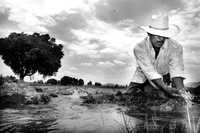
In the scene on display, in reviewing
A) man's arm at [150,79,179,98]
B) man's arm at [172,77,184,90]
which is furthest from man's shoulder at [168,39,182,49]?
man's arm at [150,79,179,98]

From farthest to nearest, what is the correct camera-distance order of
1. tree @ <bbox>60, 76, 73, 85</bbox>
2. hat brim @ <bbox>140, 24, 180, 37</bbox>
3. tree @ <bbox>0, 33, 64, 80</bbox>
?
tree @ <bbox>0, 33, 64, 80</bbox> < tree @ <bbox>60, 76, 73, 85</bbox> < hat brim @ <bbox>140, 24, 180, 37</bbox>

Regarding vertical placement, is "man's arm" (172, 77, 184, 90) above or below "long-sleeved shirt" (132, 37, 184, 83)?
below

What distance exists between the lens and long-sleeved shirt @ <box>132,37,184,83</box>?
5.80 metres

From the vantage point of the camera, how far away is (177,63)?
593cm

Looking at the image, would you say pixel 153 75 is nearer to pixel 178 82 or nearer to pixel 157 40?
pixel 178 82

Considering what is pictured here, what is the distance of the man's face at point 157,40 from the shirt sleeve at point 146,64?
12.6 inches

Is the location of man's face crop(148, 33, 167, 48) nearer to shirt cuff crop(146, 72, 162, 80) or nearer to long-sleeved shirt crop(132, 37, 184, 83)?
long-sleeved shirt crop(132, 37, 184, 83)

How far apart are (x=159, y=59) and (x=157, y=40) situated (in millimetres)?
566

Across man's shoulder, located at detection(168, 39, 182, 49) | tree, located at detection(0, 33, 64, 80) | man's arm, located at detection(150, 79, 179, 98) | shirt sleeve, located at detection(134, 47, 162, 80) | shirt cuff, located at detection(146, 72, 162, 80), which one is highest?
tree, located at detection(0, 33, 64, 80)

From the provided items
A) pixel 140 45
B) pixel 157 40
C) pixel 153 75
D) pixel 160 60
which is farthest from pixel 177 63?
pixel 140 45

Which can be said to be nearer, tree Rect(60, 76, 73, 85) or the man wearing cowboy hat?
the man wearing cowboy hat

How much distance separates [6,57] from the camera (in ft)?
99.3

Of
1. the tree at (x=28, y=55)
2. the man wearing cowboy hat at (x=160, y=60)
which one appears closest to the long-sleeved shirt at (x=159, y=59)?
the man wearing cowboy hat at (x=160, y=60)

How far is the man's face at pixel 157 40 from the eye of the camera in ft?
17.9
